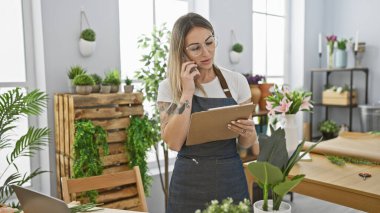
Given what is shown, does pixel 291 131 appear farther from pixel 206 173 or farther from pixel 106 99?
pixel 106 99

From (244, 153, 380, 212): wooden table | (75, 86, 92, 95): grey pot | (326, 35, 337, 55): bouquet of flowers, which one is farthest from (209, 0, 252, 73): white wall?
(244, 153, 380, 212): wooden table

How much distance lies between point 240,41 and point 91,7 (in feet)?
6.28

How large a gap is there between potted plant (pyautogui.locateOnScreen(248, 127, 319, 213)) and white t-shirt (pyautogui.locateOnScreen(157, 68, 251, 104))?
2.14ft

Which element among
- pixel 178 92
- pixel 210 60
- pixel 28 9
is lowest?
pixel 178 92

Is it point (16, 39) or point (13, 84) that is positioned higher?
point (16, 39)

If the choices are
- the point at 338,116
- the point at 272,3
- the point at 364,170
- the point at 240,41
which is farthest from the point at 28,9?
the point at 338,116

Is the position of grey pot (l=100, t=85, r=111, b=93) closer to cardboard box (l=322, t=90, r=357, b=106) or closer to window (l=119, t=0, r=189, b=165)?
window (l=119, t=0, r=189, b=165)

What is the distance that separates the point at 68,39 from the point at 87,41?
5.9 inches

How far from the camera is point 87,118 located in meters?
2.48

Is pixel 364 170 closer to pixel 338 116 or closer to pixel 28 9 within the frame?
pixel 28 9

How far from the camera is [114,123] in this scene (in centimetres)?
261

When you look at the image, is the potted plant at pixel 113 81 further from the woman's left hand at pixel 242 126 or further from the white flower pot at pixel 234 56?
the white flower pot at pixel 234 56

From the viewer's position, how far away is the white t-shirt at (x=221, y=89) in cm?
163

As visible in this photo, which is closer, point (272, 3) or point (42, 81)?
point (42, 81)
